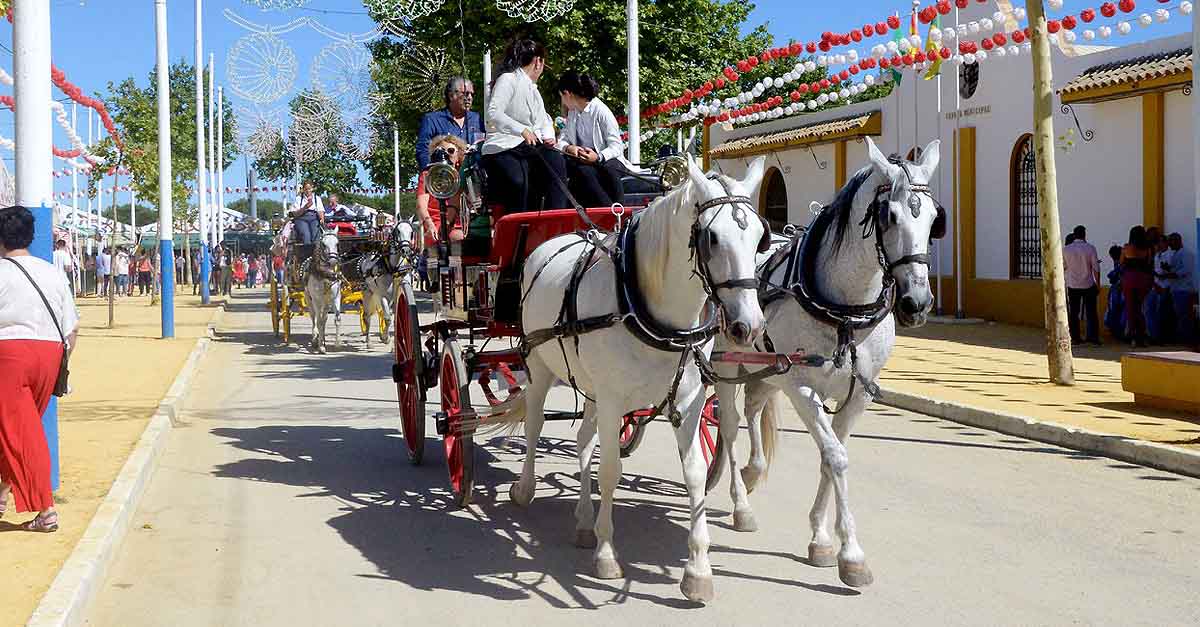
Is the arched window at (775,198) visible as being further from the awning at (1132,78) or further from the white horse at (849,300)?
the white horse at (849,300)

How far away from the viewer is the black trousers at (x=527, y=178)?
776 cm

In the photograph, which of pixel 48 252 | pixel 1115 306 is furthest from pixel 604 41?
pixel 48 252

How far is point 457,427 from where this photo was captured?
7438 mm

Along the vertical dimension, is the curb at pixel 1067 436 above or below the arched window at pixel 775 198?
below

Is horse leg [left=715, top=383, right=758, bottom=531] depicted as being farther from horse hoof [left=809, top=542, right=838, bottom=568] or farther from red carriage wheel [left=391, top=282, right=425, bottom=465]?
red carriage wheel [left=391, top=282, right=425, bottom=465]

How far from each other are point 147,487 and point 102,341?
42.5 ft

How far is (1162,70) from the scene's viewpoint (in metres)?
16.9

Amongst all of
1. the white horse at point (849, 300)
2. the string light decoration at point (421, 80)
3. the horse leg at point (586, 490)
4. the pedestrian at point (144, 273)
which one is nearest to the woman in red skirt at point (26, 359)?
the horse leg at point (586, 490)

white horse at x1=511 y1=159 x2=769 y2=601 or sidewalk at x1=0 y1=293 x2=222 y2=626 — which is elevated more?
white horse at x1=511 y1=159 x2=769 y2=601

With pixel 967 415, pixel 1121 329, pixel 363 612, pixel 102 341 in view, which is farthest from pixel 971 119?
pixel 363 612

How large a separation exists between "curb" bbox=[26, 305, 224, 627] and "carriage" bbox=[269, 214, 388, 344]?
8.16 m

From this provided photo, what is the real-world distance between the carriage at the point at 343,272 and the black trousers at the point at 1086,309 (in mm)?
10242

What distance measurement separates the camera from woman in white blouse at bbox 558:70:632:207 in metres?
7.88

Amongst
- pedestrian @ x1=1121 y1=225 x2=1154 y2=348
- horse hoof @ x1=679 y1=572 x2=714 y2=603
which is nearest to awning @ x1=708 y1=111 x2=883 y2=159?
pedestrian @ x1=1121 y1=225 x2=1154 y2=348
